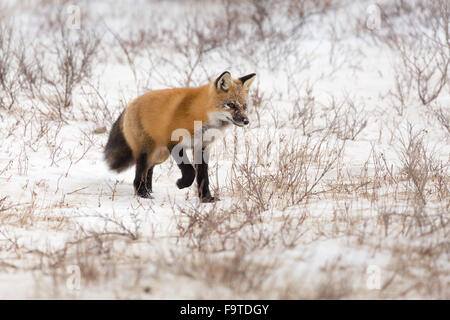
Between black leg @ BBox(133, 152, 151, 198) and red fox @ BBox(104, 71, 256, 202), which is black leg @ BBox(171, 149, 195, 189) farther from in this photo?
black leg @ BBox(133, 152, 151, 198)

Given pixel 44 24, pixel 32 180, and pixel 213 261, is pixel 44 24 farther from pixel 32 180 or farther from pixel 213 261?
pixel 213 261

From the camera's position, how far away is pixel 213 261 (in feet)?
10.5

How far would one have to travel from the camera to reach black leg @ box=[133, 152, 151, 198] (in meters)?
5.30

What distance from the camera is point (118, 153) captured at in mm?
5547

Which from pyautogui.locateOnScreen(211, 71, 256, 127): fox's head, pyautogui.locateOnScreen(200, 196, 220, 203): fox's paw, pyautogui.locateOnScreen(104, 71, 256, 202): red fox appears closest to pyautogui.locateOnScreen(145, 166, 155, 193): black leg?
pyautogui.locateOnScreen(104, 71, 256, 202): red fox

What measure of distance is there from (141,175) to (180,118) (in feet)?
2.34

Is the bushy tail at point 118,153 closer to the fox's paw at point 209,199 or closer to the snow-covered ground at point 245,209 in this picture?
the snow-covered ground at point 245,209

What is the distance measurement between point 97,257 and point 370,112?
Answer: 21.2 ft

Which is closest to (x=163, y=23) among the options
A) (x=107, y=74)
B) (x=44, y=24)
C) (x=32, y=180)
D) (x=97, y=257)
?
(x=44, y=24)

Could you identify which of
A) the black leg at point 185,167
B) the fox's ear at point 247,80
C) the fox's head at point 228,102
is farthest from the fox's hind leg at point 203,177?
the fox's ear at point 247,80

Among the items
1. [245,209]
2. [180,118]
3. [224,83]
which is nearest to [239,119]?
[224,83]

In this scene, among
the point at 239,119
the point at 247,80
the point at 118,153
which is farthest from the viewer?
the point at 118,153

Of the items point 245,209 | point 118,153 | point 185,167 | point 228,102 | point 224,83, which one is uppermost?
point 224,83

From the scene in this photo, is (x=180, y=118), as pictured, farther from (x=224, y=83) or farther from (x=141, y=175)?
(x=141, y=175)
